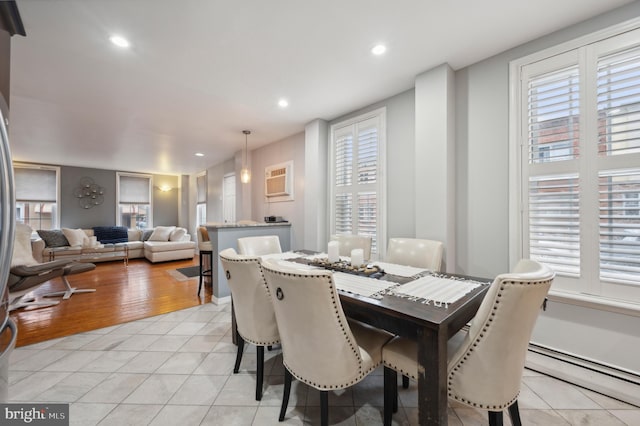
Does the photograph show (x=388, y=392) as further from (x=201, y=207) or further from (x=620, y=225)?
(x=201, y=207)

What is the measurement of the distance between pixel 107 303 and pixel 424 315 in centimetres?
418

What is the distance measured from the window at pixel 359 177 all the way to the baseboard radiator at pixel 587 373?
67.6 inches

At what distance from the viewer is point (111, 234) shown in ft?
23.4

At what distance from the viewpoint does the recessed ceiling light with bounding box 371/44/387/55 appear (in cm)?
223

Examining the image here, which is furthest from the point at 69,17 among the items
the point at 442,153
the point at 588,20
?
the point at 588,20

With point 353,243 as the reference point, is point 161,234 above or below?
below

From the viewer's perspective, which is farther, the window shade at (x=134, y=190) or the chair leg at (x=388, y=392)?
the window shade at (x=134, y=190)

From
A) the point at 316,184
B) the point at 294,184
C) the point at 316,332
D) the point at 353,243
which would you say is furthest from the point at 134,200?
the point at 316,332

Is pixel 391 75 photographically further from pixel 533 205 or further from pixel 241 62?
pixel 533 205

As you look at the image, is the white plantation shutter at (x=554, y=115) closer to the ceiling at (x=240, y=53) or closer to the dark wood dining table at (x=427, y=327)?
the ceiling at (x=240, y=53)

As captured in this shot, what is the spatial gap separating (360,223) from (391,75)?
5.92ft

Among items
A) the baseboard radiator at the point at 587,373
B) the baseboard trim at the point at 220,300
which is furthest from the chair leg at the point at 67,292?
the baseboard radiator at the point at 587,373

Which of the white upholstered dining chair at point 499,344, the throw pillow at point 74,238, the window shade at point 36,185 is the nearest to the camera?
the white upholstered dining chair at point 499,344

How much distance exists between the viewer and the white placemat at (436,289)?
1.35 meters
